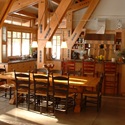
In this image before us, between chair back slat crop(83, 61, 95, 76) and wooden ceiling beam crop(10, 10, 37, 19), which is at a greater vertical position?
wooden ceiling beam crop(10, 10, 37, 19)

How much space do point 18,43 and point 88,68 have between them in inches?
183

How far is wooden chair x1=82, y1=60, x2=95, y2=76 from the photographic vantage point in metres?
8.36

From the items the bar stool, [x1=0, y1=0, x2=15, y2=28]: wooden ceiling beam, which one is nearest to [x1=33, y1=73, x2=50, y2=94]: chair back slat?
[x1=0, y1=0, x2=15, y2=28]: wooden ceiling beam

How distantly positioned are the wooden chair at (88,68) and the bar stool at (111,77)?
1.53 feet

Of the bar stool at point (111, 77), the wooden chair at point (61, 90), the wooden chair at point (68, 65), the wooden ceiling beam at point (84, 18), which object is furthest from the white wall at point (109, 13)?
the wooden chair at point (61, 90)

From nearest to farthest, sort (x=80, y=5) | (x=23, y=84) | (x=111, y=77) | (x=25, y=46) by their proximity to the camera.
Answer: (x=23, y=84) < (x=111, y=77) < (x=80, y=5) < (x=25, y=46)

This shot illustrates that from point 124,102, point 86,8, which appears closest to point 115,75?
point 124,102

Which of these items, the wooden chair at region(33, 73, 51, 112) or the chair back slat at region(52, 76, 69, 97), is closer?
the chair back slat at region(52, 76, 69, 97)

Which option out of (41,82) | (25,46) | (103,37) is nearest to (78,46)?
(103,37)

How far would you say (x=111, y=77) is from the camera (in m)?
8.34

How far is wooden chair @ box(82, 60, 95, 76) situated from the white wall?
11.7ft

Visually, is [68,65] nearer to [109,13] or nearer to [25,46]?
[109,13]

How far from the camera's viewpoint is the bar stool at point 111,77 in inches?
323

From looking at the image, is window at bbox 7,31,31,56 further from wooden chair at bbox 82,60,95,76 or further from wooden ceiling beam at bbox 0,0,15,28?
wooden ceiling beam at bbox 0,0,15,28
